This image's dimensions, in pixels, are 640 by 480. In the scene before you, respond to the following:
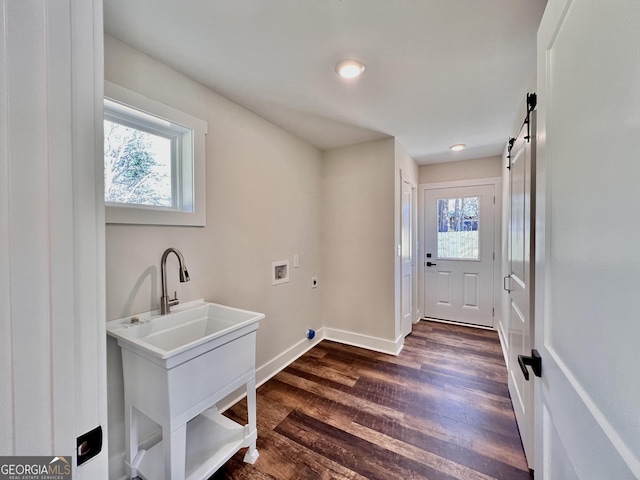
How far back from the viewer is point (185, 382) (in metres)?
1.16

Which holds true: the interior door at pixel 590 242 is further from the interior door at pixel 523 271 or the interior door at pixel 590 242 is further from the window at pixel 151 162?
the window at pixel 151 162

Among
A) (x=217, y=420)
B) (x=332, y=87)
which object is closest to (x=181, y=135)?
(x=332, y=87)

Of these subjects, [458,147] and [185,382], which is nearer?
[185,382]

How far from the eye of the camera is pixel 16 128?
1.33 feet

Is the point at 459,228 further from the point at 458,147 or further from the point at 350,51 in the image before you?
the point at 350,51

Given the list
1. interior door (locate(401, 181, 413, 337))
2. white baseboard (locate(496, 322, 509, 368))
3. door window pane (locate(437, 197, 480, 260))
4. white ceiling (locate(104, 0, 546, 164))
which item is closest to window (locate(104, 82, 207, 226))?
Result: white ceiling (locate(104, 0, 546, 164))

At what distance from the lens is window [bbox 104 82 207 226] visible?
1.40 m

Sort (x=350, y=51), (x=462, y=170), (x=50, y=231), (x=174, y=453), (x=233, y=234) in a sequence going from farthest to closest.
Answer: (x=462, y=170) < (x=233, y=234) < (x=350, y=51) < (x=174, y=453) < (x=50, y=231)

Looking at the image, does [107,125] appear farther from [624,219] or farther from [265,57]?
[624,219]
